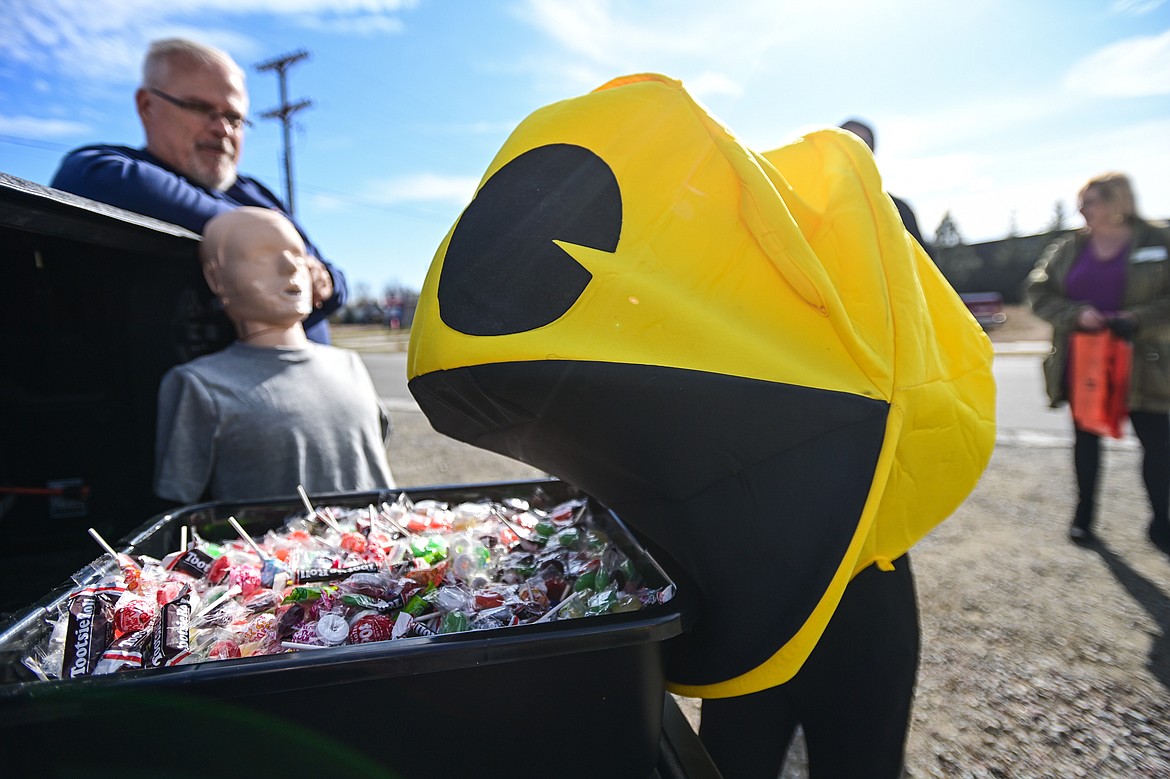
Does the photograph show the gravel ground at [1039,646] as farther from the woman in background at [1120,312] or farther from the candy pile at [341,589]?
the candy pile at [341,589]

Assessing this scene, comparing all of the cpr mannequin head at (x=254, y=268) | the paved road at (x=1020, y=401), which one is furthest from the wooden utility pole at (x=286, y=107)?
the cpr mannequin head at (x=254, y=268)

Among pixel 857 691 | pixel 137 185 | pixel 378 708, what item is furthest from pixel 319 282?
pixel 857 691

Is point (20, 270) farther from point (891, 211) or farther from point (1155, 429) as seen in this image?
point (1155, 429)

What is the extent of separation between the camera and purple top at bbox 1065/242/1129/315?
3.27 m

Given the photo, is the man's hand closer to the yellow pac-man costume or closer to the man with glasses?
the man with glasses

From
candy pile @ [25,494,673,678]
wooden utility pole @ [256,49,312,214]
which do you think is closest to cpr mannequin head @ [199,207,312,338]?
candy pile @ [25,494,673,678]

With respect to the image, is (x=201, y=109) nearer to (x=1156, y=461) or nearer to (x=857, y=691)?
(x=857, y=691)

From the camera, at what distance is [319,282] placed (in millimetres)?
2096

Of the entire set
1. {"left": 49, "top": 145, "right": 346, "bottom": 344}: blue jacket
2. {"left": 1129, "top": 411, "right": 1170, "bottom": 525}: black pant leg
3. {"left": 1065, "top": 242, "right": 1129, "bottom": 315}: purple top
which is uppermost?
{"left": 49, "top": 145, "right": 346, "bottom": 344}: blue jacket

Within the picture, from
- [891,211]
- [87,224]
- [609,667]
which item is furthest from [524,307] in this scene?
[87,224]

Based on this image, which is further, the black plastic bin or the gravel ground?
the gravel ground

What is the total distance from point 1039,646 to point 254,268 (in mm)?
3050

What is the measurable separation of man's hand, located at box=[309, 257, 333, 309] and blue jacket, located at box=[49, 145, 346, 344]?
15 centimetres

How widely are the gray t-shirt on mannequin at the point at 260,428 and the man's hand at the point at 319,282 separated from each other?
23cm
